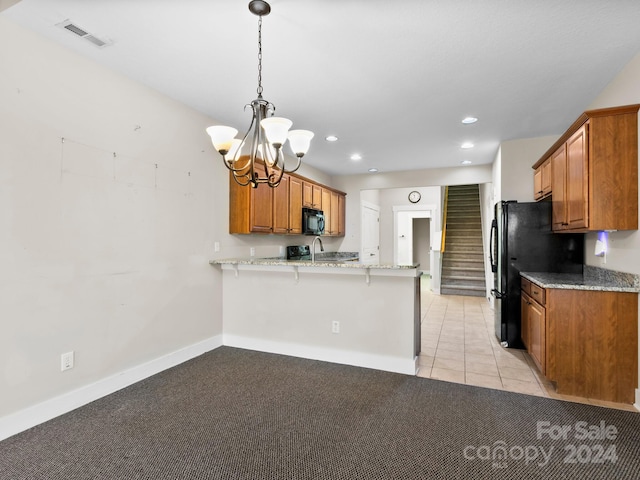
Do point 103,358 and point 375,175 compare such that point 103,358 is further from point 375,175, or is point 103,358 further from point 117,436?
point 375,175

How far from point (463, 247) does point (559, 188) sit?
19.7 feet

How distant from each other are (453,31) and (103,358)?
3484mm

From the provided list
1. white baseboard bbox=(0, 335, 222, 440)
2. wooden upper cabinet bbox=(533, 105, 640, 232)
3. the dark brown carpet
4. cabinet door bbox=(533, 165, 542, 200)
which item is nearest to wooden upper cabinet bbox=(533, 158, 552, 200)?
cabinet door bbox=(533, 165, 542, 200)

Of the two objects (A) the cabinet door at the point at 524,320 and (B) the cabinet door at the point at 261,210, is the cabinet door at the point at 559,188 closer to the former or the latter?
(A) the cabinet door at the point at 524,320

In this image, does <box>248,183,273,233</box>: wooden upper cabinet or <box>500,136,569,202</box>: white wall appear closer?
<box>248,183,273,233</box>: wooden upper cabinet

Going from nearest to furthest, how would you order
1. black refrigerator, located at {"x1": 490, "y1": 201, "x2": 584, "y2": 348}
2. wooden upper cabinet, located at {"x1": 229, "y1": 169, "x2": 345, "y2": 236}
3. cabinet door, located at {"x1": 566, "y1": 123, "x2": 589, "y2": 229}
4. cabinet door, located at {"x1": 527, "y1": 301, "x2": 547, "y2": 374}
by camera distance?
cabinet door, located at {"x1": 566, "y1": 123, "x2": 589, "y2": 229} < cabinet door, located at {"x1": 527, "y1": 301, "x2": 547, "y2": 374} < black refrigerator, located at {"x1": 490, "y1": 201, "x2": 584, "y2": 348} < wooden upper cabinet, located at {"x1": 229, "y1": 169, "x2": 345, "y2": 236}

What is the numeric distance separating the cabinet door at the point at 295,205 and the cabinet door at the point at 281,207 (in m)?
0.09

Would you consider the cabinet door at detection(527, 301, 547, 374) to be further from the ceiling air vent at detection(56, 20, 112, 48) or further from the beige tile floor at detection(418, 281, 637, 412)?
the ceiling air vent at detection(56, 20, 112, 48)

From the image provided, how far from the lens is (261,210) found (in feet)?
14.0

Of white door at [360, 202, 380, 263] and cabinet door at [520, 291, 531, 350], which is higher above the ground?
white door at [360, 202, 380, 263]

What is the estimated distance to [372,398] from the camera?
2672 millimetres

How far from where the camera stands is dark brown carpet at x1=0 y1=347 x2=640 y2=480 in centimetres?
183

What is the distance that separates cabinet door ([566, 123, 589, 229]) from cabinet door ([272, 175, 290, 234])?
319 cm

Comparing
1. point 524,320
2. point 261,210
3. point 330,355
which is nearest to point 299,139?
point 261,210
